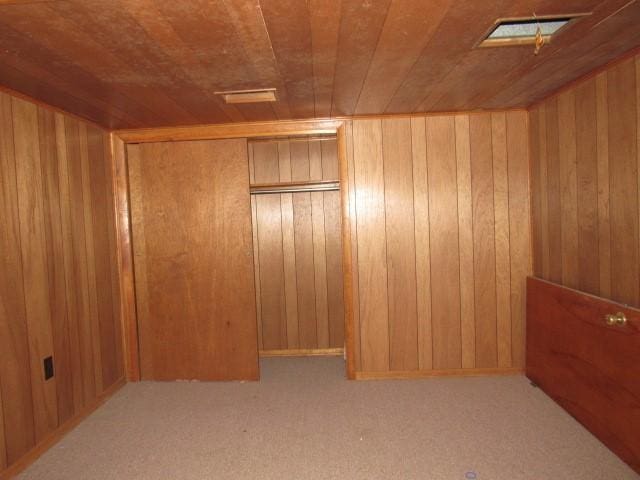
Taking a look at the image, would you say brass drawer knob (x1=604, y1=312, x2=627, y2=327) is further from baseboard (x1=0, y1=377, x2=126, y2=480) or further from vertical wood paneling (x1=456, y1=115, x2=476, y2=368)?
baseboard (x1=0, y1=377, x2=126, y2=480)

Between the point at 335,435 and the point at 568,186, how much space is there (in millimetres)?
1959

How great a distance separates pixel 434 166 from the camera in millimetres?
2758

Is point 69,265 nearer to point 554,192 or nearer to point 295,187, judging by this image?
point 295,187

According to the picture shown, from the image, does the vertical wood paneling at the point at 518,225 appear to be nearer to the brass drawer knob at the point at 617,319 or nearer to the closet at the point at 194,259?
the brass drawer knob at the point at 617,319

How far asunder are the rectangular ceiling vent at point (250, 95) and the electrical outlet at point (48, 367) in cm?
172

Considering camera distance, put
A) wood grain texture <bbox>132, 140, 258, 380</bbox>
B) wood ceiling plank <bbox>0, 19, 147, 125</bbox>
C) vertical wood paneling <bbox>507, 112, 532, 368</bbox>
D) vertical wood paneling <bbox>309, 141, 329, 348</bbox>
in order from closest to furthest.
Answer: wood ceiling plank <bbox>0, 19, 147, 125</bbox> → vertical wood paneling <bbox>507, 112, 532, 368</bbox> → wood grain texture <bbox>132, 140, 258, 380</bbox> → vertical wood paneling <bbox>309, 141, 329, 348</bbox>

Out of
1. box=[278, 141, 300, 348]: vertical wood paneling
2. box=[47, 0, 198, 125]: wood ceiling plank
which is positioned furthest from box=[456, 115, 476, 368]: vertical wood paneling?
→ box=[47, 0, 198, 125]: wood ceiling plank

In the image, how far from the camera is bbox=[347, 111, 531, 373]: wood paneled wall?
275cm

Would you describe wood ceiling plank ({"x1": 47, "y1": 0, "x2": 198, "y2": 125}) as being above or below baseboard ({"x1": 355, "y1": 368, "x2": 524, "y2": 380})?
above

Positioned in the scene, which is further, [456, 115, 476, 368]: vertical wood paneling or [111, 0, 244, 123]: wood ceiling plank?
[456, 115, 476, 368]: vertical wood paneling

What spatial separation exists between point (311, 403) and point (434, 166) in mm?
1802

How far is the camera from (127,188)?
290 centimetres

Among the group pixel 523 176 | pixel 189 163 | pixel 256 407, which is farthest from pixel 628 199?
pixel 189 163

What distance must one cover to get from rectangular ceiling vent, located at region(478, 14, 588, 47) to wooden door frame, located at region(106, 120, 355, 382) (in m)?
1.27
